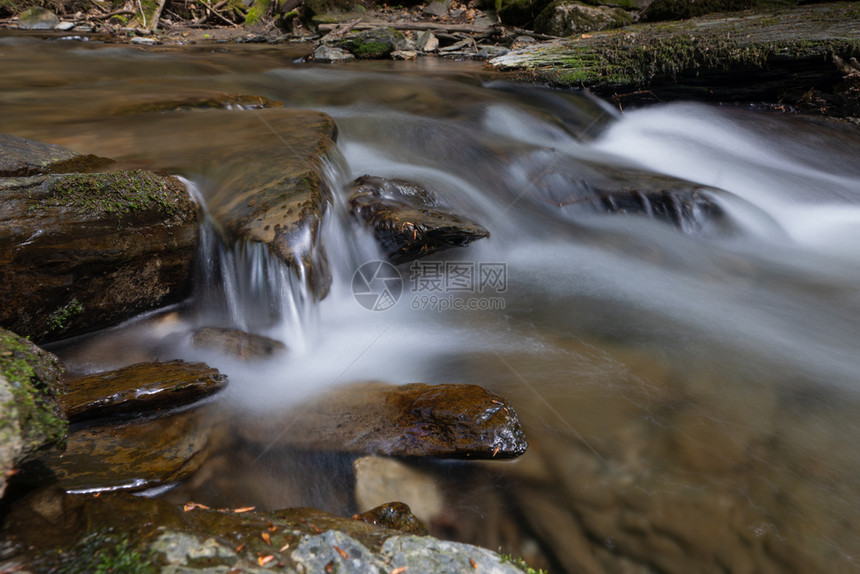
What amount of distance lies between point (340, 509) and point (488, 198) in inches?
161

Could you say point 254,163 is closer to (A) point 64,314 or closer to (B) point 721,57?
(A) point 64,314

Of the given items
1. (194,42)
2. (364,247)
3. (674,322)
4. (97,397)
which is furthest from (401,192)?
(194,42)

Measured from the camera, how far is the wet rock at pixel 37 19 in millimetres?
14523

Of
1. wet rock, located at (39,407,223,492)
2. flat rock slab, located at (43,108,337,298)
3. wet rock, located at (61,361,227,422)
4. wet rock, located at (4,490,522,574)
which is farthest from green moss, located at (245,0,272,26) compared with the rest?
wet rock, located at (4,490,522,574)

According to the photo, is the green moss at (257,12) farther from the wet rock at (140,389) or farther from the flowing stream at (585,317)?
the wet rock at (140,389)

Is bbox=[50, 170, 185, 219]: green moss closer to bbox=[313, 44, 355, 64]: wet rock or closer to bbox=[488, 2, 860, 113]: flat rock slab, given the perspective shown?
bbox=[488, 2, 860, 113]: flat rock slab

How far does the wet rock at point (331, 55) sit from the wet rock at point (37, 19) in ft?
33.2

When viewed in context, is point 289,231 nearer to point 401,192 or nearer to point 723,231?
point 401,192

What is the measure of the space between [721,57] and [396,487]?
25.8 feet

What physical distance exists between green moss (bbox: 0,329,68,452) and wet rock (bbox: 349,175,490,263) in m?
2.69

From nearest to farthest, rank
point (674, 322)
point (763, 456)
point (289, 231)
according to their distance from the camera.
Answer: point (763, 456), point (289, 231), point (674, 322)

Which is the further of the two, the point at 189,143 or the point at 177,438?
the point at 189,143

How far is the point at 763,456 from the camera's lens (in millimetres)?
2670

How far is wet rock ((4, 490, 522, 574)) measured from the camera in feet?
3.98
